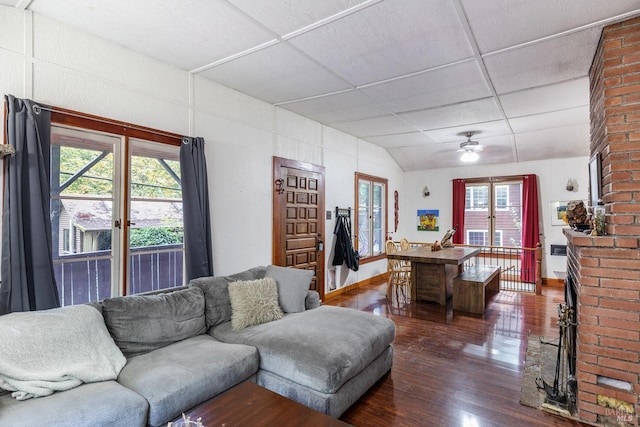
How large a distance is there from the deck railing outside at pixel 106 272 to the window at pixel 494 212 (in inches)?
251

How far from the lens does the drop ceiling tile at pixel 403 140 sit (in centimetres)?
598

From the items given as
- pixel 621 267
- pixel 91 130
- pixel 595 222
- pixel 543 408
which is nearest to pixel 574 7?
pixel 595 222

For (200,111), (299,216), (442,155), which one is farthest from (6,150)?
(442,155)

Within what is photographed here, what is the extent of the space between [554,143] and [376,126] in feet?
11.0

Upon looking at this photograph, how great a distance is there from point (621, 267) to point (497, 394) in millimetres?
1283

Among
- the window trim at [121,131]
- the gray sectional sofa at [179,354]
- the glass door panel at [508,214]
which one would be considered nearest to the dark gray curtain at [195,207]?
the window trim at [121,131]

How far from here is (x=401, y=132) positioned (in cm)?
577

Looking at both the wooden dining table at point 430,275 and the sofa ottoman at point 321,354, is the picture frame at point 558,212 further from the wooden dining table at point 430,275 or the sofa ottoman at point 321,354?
the sofa ottoman at point 321,354

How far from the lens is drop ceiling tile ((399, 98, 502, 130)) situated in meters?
4.26

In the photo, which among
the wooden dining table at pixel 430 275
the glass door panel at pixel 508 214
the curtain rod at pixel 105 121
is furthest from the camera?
the glass door panel at pixel 508 214

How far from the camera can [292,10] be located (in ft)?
7.62

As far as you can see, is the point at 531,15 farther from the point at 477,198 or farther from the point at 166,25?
the point at 477,198

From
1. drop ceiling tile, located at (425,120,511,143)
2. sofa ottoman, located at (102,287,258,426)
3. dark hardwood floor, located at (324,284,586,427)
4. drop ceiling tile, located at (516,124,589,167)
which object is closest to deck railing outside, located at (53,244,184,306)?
sofa ottoman, located at (102,287,258,426)

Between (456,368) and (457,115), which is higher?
(457,115)
